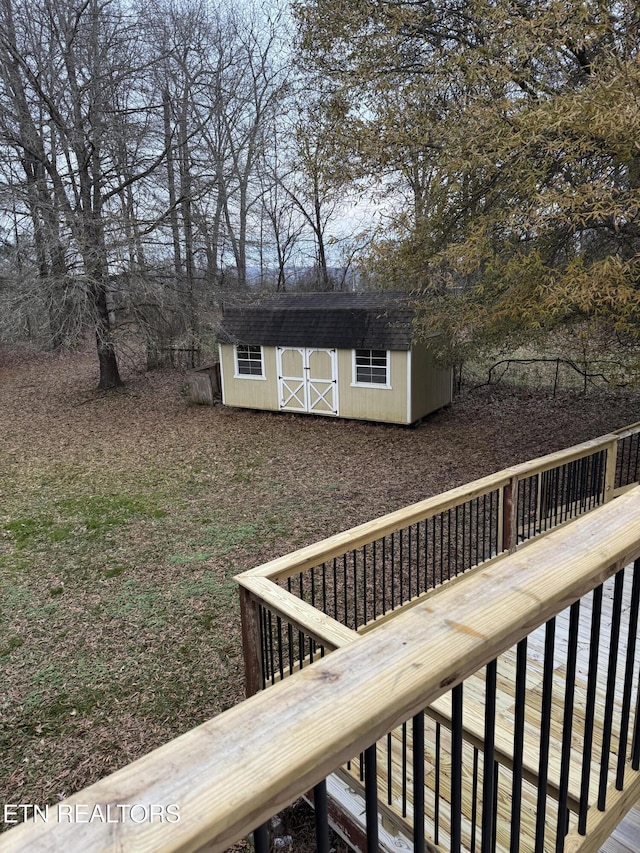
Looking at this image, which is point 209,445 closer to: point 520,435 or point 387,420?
point 387,420

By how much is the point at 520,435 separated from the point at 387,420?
2.82 metres

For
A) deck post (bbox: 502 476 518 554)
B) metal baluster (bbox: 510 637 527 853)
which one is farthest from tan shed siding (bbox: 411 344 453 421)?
metal baluster (bbox: 510 637 527 853)

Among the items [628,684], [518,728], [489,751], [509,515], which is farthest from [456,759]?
[509,515]

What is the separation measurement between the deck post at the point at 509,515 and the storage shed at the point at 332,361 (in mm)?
7285

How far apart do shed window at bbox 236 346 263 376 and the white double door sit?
0.63 meters

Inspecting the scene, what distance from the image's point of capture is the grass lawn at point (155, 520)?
4.00 m

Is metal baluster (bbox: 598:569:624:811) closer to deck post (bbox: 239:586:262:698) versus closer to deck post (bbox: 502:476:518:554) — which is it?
deck post (bbox: 239:586:262:698)

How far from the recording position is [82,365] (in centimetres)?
1942

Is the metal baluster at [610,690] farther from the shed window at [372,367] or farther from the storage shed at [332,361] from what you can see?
the shed window at [372,367]

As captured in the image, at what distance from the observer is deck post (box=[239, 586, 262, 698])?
277 cm

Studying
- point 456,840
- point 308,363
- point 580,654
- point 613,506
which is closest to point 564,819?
point 456,840

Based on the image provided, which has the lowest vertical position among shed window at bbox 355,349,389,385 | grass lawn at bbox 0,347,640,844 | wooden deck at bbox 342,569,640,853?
grass lawn at bbox 0,347,640,844

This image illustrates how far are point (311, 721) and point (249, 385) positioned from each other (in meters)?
13.1

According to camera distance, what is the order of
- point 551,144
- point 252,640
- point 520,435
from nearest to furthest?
point 252,640
point 551,144
point 520,435
